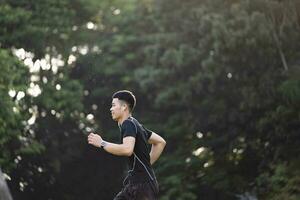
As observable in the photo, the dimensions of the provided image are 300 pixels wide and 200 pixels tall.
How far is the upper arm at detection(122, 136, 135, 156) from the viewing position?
5.62 meters

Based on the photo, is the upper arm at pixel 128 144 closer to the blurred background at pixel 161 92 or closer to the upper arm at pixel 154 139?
the upper arm at pixel 154 139

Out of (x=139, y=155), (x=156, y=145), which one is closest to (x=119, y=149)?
(x=139, y=155)

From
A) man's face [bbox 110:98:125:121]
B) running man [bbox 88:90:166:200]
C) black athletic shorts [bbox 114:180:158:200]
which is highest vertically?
man's face [bbox 110:98:125:121]

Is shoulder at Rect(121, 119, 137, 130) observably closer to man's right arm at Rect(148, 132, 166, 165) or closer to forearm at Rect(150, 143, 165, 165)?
man's right arm at Rect(148, 132, 166, 165)

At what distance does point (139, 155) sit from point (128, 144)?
256mm

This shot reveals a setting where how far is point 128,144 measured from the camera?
5.66 meters

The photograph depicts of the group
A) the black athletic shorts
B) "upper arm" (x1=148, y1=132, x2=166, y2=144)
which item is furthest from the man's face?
the black athletic shorts

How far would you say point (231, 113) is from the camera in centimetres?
2114

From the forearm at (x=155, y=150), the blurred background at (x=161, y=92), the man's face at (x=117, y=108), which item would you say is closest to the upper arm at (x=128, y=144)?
the man's face at (x=117, y=108)

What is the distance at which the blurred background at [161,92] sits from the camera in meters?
19.5

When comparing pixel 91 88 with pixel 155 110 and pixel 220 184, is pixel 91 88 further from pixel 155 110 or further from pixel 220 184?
pixel 220 184

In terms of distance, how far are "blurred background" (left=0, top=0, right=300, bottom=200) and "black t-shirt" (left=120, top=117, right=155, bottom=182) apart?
11545mm

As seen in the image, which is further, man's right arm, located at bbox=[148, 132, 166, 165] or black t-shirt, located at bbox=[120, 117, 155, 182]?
man's right arm, located at bbox=[148, 132, 166, 165]

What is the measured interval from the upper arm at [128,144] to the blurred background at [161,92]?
467 inches
